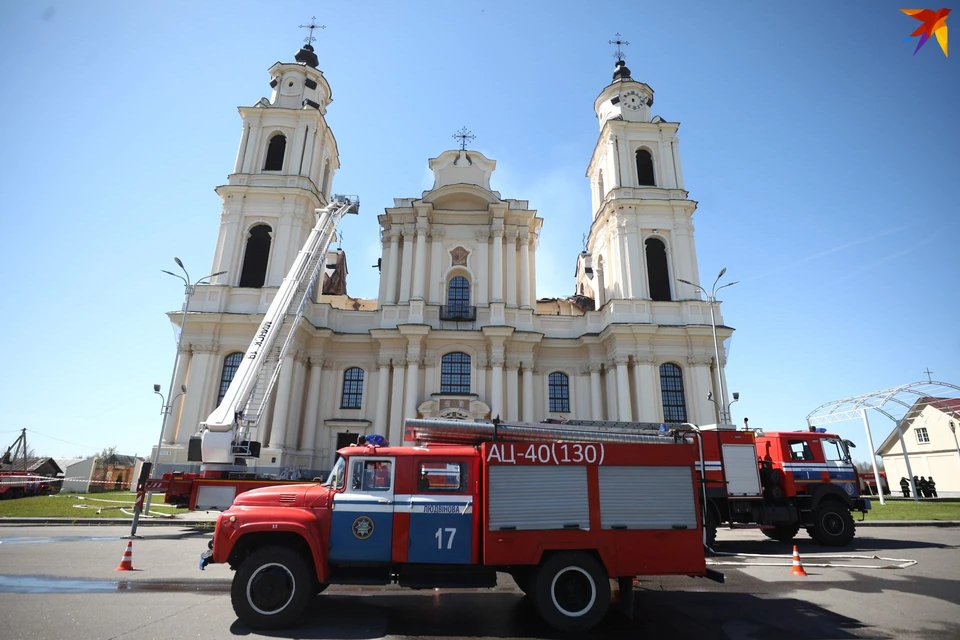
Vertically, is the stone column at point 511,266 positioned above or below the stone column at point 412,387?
above

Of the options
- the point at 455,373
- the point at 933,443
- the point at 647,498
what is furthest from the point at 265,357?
the point at 933,443

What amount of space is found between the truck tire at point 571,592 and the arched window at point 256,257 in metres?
24.8

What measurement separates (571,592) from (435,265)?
23.4m

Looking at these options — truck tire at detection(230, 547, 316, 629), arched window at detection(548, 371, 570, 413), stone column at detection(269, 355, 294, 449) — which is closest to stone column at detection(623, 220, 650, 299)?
arched window at detection(548, 371, 570, 413)

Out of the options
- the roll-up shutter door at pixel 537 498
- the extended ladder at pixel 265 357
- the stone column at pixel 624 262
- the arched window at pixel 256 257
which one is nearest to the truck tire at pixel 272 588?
the roll-up shutter door at pixel 537 498

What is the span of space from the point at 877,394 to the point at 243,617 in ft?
130

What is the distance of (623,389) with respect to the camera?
25.5 meters

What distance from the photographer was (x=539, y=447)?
7.07 m

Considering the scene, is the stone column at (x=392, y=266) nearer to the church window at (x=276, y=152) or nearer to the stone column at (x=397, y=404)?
the stone column at (x=397, y=404)

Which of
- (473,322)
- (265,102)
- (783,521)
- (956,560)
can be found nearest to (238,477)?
(473,322)

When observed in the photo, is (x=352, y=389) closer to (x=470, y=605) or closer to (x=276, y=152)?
(x=276, y=152)

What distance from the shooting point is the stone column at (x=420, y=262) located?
2758cm

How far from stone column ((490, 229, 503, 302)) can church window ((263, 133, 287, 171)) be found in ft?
46.3

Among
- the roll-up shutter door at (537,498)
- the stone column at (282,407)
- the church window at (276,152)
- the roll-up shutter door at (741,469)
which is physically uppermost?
the church window at (276,152)
